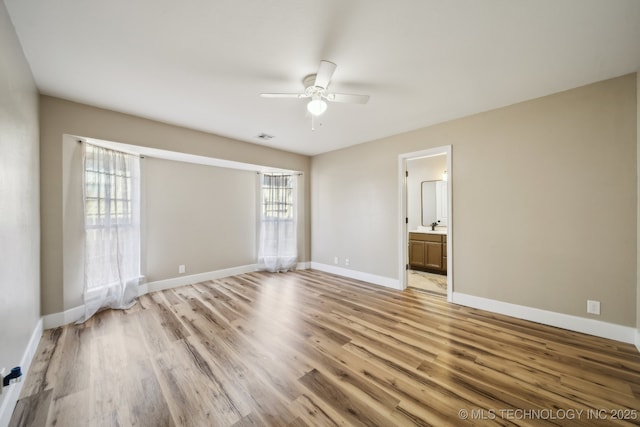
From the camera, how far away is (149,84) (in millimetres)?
2373

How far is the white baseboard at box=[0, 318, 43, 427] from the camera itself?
1361 millimetres

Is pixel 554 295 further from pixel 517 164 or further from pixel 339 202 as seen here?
pixel 339 202

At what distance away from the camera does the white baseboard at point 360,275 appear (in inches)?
156

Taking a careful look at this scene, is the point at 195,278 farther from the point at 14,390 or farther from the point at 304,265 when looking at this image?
the point at 14,390

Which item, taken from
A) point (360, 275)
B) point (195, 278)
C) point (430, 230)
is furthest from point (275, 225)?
point (430, 230)

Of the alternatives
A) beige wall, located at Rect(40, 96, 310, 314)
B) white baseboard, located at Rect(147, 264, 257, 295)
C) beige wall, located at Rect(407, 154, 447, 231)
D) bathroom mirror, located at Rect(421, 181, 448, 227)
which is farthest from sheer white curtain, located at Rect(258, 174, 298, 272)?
bathroom mirror, located at Rect(421, 181, 448, 227)

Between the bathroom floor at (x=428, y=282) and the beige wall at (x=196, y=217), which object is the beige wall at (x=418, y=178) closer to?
the bathroom floor at (x=428, y=282)

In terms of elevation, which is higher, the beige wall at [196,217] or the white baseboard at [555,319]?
the beige wall at [196,217]

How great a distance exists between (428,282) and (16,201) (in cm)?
517

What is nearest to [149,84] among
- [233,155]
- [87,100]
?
[87,100]

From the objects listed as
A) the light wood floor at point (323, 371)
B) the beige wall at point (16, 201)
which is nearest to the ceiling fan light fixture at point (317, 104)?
the beige wall at point (16, 201)

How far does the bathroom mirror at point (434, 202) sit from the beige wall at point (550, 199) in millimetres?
2130

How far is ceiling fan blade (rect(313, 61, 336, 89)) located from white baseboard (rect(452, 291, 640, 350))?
318 cm

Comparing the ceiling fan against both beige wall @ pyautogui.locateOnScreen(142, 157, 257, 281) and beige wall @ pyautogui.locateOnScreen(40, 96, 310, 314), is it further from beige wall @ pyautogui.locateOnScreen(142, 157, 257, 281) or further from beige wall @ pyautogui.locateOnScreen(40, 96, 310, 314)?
beige wall @ pyautogui.locateOnScreen(142, 157, 257, 281)
